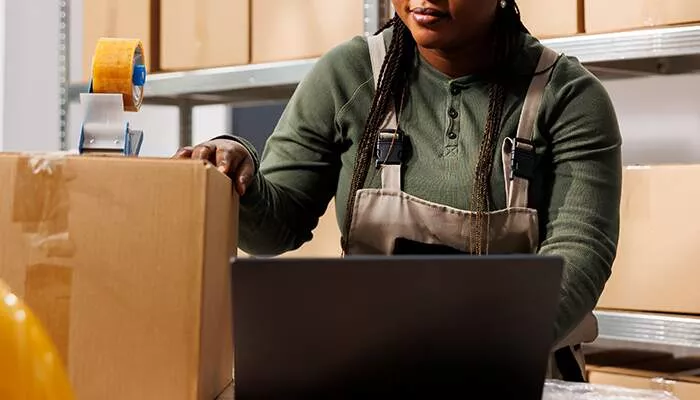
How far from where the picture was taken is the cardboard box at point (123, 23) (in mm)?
2195

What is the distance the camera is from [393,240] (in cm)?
131

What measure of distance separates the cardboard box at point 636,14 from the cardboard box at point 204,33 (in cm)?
74

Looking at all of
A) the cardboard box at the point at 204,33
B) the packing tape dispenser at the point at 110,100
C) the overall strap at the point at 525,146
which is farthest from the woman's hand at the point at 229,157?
the cardboard box at the point at 204,33

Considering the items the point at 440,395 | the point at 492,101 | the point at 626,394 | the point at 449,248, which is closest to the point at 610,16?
the point at 492,101

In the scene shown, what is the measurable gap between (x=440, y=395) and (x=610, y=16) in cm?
118

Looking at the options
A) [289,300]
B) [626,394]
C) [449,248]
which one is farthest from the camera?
[449,248]

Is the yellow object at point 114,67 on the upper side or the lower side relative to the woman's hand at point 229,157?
upper

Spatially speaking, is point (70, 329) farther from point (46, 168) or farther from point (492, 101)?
point (492, 101)

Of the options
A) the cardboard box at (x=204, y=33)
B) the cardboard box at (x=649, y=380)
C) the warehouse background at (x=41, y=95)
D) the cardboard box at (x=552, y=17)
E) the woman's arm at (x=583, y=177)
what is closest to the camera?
the woman's arm at (x=583, y=177)

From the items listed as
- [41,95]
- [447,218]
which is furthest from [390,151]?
[41,95]

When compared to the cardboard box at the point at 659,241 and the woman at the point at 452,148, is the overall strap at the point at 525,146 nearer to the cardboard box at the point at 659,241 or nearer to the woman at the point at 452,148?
the woman at the point at 452,148

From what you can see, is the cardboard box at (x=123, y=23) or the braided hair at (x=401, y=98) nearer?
the braided hair at (x=401, y=98)

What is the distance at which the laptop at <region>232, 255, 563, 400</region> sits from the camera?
0.66 m

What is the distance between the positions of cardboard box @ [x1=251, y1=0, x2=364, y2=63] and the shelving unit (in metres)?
0.02
